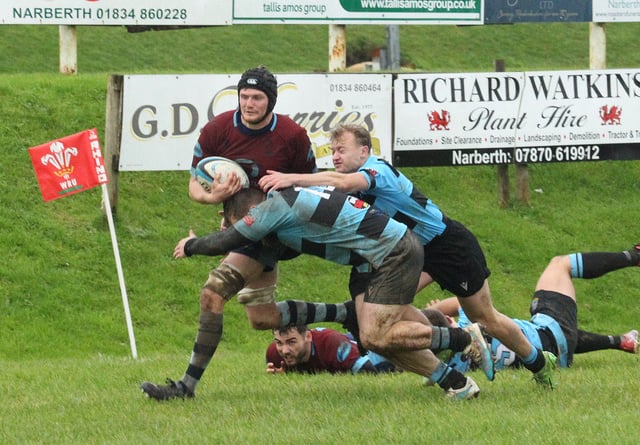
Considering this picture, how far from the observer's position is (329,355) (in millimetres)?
9531

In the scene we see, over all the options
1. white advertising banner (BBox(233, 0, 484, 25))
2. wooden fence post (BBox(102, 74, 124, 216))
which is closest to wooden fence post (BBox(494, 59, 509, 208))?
white advertising banner (BBox(233, 0, 484, 25))

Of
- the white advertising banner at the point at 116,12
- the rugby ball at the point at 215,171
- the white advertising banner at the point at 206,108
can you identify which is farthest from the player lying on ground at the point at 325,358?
the white advertising banner at the point at 116,12

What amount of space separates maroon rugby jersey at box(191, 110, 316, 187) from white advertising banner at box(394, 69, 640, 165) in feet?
25.8

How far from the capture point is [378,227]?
24.7ft

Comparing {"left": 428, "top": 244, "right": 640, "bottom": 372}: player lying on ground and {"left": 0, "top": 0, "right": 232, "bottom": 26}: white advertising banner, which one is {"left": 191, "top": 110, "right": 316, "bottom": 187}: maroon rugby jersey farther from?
{"left": 0, "top": 0, "right": 232, "bottom": 26}: white advertising banner

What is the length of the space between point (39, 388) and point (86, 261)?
19.6ft

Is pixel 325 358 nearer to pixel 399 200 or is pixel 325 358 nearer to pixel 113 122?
pixel 399 200

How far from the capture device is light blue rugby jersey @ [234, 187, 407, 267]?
7.46m

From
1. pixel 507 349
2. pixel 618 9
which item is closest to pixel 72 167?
pixel 507 349

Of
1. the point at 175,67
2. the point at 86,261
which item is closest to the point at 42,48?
the point at 175,67

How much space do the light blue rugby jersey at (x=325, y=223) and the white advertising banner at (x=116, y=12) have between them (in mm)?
10771

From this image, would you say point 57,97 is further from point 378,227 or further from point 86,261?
point 378,227

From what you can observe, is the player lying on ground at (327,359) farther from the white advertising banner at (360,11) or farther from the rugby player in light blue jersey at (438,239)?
the white advertising banner at (360,11)

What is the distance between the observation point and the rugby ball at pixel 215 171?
7938 mm
